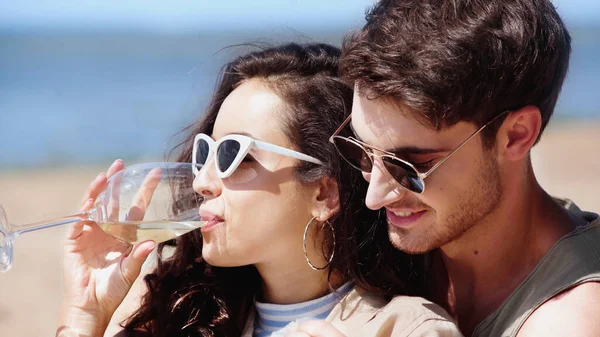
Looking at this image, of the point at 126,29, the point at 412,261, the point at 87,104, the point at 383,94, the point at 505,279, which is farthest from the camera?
the point at 126,29

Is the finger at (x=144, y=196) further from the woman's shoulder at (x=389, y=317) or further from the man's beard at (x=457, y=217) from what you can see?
the man's beard at (x=457, y=217)

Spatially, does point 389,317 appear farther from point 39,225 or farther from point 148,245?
point 39,225

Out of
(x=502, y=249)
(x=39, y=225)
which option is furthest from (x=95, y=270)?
(x=502, y=249)

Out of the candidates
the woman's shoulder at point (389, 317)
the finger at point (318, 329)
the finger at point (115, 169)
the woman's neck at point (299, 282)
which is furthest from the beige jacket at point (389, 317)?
the finger at point (115, 169)

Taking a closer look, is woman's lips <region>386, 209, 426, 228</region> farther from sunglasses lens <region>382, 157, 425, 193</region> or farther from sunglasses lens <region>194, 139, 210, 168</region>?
sunglasses lens <region>194, 139, 210, 168</region>

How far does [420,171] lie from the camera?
10.1 feet

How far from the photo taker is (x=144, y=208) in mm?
3490

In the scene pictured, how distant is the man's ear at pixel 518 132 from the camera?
124 inches

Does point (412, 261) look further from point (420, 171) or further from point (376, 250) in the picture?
point (420, 171)

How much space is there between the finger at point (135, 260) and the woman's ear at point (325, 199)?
0.68 meters

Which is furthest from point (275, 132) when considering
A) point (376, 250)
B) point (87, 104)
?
point (87, 104)

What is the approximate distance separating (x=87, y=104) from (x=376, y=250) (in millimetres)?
14862

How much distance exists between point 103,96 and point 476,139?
54.0 feet

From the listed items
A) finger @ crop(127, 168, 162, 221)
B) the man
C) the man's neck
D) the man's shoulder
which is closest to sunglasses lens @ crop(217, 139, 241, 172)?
finger @ crop(127, 168, 162, 221)
